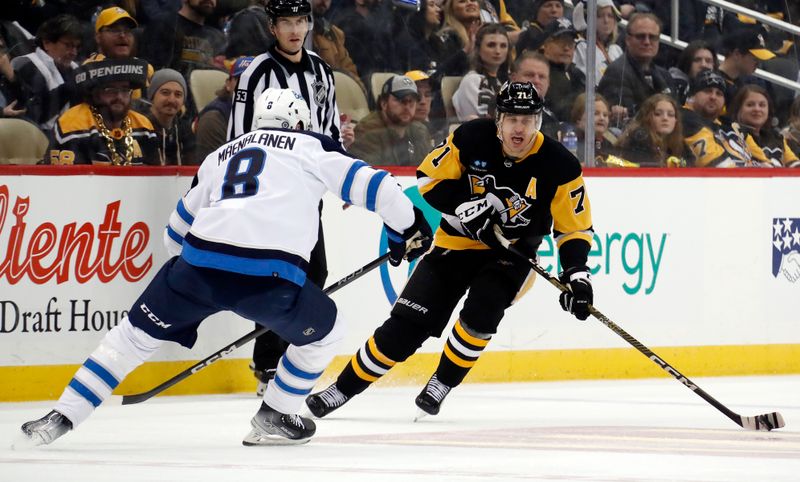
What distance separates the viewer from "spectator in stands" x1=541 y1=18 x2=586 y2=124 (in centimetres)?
694

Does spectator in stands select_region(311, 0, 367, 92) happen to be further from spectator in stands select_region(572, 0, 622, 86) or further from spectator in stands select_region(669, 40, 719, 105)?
spectator in stands select_region(669, 40, 719, 105)

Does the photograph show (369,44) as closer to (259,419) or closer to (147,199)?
(147,199)

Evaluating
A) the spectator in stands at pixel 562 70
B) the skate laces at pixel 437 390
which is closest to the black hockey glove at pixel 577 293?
the skate laces at pixel 437 390

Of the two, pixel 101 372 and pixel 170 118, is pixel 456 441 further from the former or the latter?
pixel 170 118

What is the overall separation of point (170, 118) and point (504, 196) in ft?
5.29

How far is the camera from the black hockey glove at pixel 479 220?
16.5 ft

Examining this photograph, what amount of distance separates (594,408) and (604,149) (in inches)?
69.3

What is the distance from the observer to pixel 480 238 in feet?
16.6

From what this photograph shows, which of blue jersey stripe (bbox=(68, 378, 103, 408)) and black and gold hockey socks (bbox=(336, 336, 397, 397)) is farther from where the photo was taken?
black and gold hockey socks (bbox=(336, 336, 397, 397))

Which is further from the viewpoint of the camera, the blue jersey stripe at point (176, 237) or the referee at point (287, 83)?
the referee at point (287, 83)

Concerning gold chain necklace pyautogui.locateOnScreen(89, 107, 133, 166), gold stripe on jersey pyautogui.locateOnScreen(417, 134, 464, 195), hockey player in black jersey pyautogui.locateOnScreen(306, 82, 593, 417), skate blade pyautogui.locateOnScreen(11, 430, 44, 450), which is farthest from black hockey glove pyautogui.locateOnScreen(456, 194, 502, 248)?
skate blade pyautogui.locateOnScreen(11, 430, 44, 450)

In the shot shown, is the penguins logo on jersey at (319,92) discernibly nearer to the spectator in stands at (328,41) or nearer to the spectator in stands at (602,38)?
the spectator in stands at (328,41)

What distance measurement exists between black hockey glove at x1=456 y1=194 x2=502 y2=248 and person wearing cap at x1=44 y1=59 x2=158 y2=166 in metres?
1.56

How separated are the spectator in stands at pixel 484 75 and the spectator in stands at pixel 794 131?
5.79 ft
